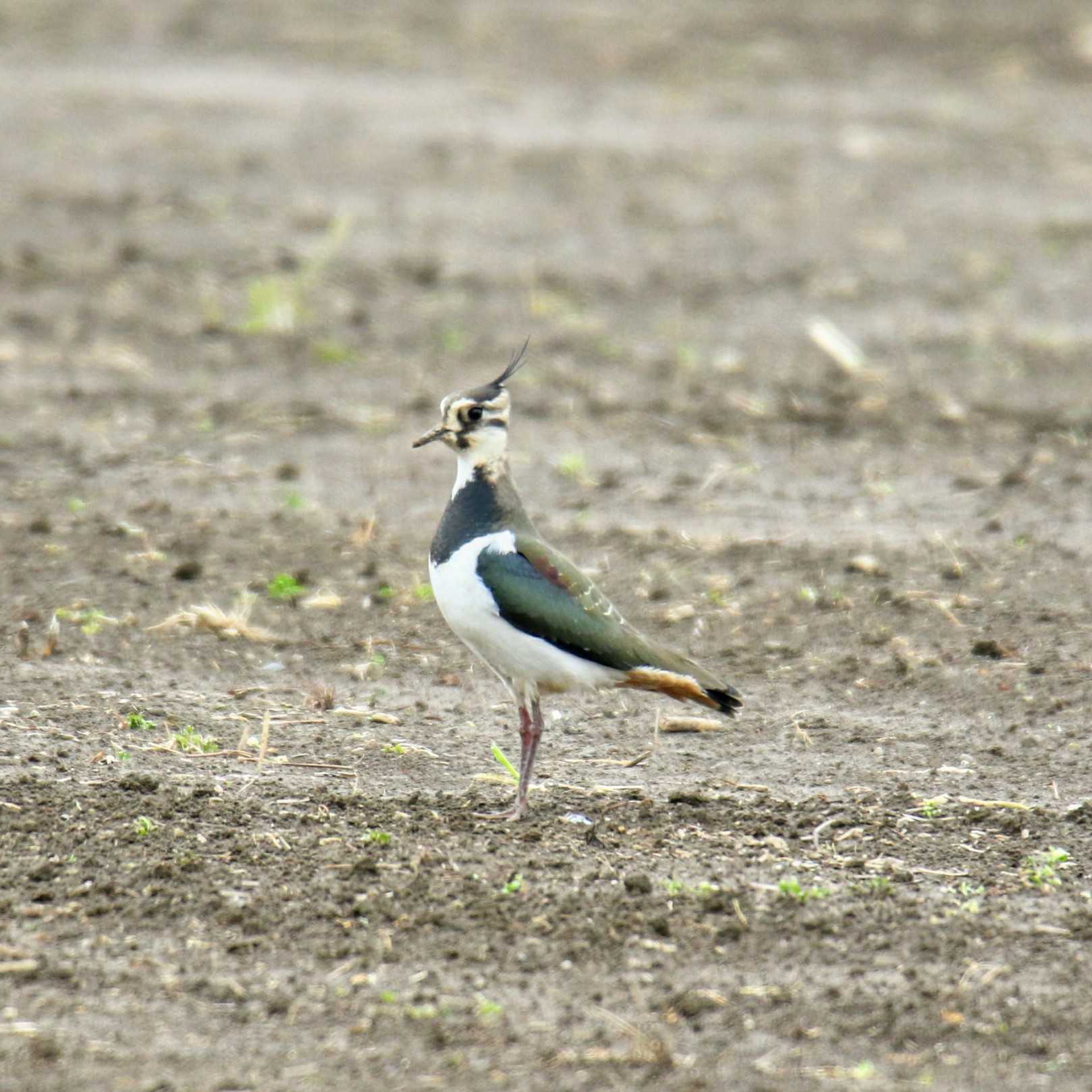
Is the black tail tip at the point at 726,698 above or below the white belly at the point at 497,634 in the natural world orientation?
below

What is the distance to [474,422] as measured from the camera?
6148mm

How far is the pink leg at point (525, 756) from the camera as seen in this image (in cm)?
590

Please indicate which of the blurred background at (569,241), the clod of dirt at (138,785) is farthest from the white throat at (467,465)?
the blurred background at (569,241)

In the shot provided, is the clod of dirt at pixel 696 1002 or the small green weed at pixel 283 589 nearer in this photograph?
the clod of dirt at pixel 696 1002

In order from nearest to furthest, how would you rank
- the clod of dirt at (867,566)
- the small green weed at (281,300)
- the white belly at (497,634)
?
1. the white belly at (497,634)
2. the clod of dirt at (867,566)
3. the small green weed at (281,300)

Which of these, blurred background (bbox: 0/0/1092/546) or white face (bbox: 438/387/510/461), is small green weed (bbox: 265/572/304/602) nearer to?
blurred background (bbox: 0/0/1092/546)

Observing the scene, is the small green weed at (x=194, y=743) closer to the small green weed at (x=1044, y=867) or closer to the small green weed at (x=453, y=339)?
the small green weed at (x=1044, y=867)

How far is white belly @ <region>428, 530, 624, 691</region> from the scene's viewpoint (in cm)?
587

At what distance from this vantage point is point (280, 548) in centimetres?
823

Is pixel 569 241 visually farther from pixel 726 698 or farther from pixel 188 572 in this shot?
pixel 726 698

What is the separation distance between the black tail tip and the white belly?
32cm

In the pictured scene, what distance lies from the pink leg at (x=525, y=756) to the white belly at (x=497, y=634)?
0.13 meters

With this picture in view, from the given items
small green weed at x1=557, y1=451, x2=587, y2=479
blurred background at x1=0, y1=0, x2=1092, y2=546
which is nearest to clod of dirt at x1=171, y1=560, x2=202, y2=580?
blurred background at x1=0, y1=0, x2=1092, y2=546

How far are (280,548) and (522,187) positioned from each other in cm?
679
